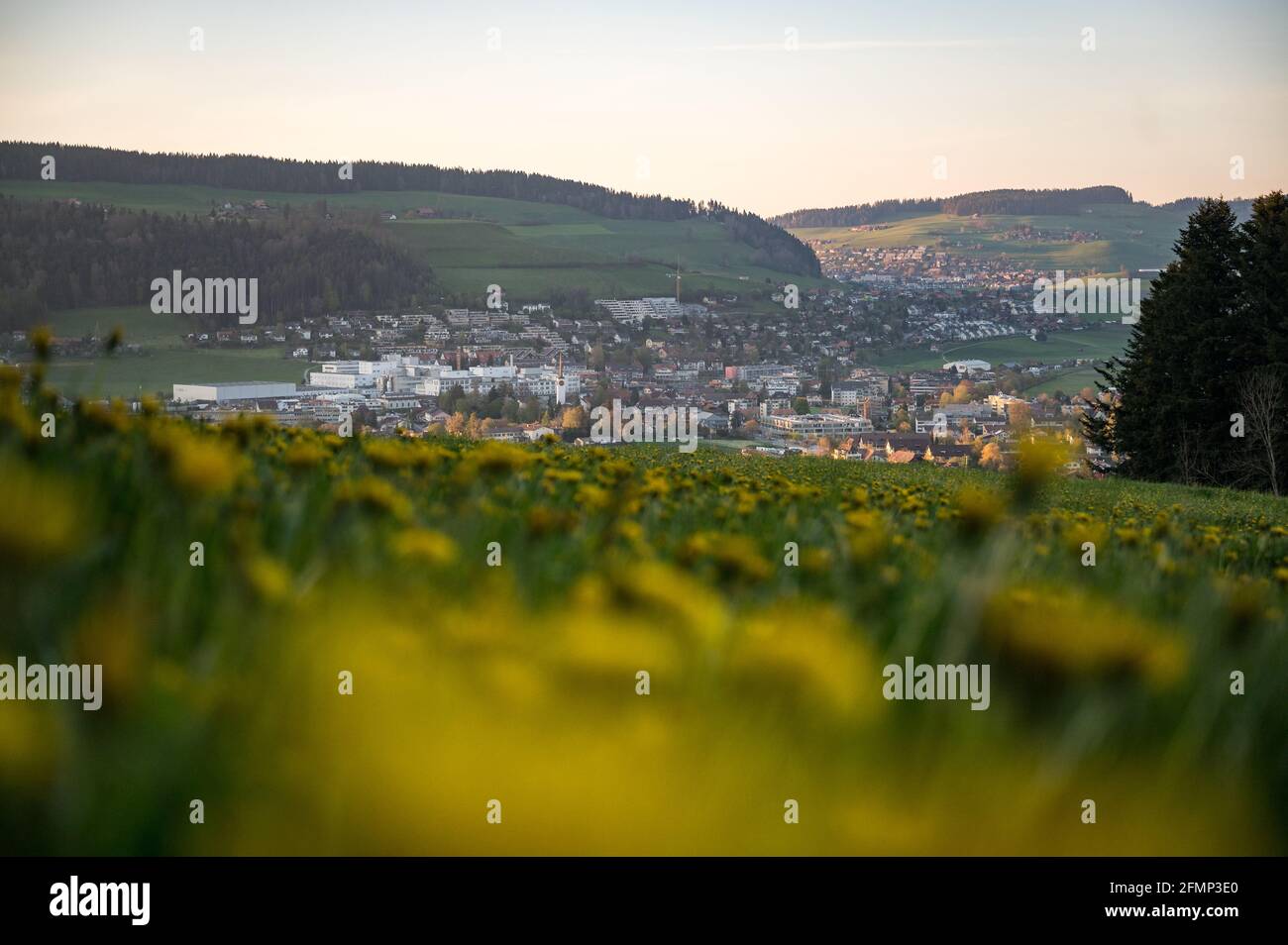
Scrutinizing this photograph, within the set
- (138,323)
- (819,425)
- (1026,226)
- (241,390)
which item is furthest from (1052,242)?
(241,390)

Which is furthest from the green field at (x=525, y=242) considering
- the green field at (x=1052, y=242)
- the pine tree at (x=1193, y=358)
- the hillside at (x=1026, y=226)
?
the pine tree at (x=1193, y=358)

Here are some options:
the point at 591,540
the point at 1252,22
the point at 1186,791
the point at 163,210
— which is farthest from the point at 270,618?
the point at 163,210

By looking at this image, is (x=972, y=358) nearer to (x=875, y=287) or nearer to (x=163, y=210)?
(x=875, y=287)

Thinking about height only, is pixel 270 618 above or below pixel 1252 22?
below

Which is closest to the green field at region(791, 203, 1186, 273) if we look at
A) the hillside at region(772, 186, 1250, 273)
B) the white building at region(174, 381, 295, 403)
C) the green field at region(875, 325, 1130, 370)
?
the hillside at region(772, 186, 1250, 273)

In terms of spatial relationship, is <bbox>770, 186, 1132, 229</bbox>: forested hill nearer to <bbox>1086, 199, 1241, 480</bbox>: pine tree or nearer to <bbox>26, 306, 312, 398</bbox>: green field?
<bbox>26, 306, 312, 398</bbox>: green field

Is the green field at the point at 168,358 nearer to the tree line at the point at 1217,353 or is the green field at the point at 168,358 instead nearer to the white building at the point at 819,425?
the white building at the point at 819,425
